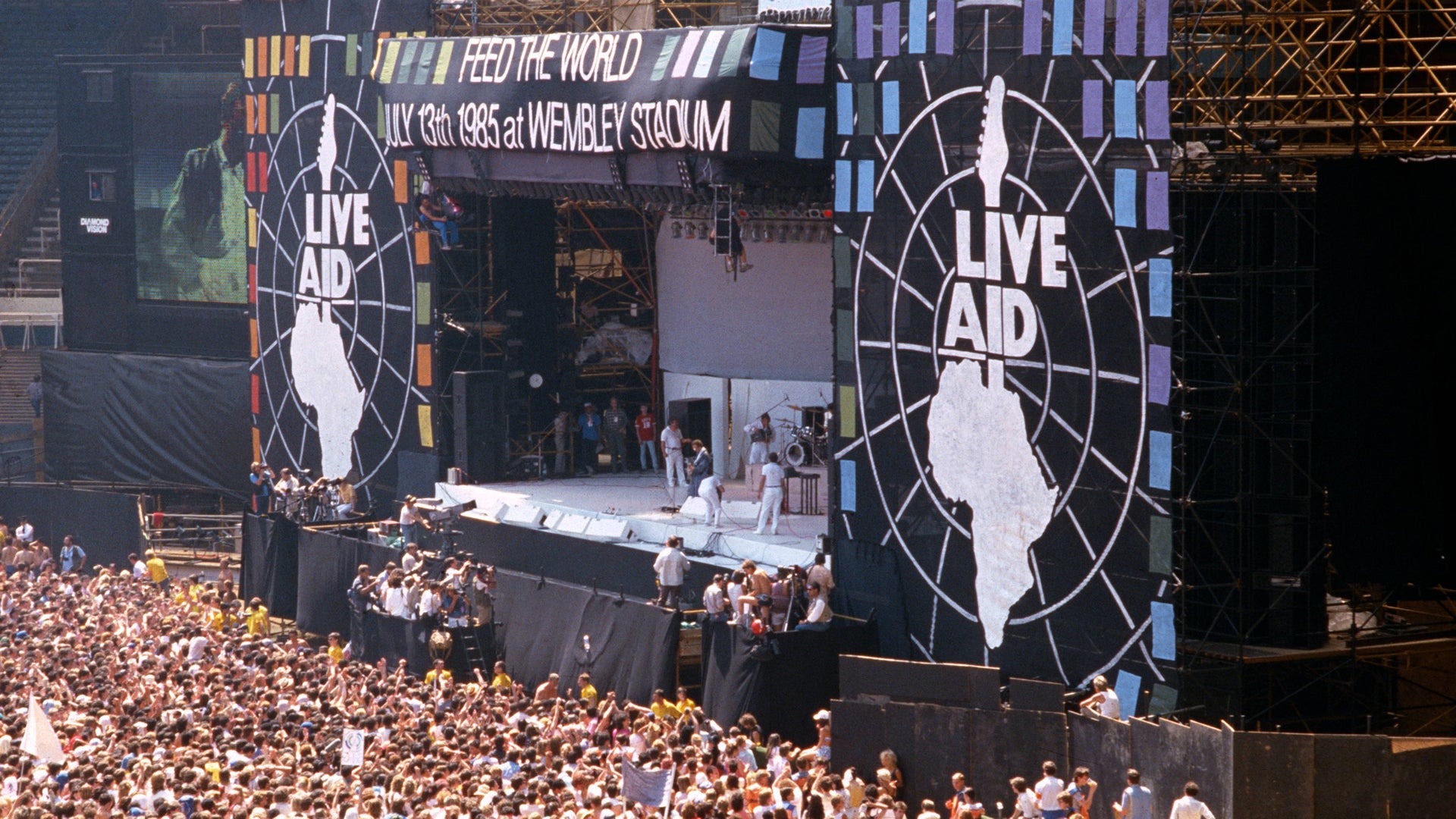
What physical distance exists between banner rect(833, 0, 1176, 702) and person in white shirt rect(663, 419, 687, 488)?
621 cm

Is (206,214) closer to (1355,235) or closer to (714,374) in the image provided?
(714,374)

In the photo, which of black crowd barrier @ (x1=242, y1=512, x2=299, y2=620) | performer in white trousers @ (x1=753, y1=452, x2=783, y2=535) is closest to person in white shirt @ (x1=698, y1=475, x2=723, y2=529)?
performer in white trousers @ (x1=753, y1=452, x2=783, y2=535)

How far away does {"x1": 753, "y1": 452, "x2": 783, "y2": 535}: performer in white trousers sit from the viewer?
29172 mm

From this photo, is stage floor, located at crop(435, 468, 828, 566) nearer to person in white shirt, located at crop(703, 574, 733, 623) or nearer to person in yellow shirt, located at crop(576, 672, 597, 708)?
person in white shirt, located at crop(703, 574, 733, 623)

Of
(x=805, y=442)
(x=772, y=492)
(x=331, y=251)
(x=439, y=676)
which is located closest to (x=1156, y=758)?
Answer: (x=772, y=492)

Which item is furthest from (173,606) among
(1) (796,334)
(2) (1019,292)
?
(2) (1019,292)

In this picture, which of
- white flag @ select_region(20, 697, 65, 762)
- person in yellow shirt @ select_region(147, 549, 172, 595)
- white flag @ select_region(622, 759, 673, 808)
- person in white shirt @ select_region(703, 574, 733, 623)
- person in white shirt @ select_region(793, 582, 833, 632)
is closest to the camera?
white flag @ select_region(622, 759, 673, 808)

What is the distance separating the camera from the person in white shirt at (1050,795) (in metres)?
19.3

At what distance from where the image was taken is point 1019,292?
24.3 meters

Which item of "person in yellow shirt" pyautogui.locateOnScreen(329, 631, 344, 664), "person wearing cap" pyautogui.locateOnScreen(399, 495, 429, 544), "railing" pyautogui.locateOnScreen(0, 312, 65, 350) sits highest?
"railing" pyautogui.locateOnScreen(0, 312, 65, 350)

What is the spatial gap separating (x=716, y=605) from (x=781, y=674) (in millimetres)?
1508

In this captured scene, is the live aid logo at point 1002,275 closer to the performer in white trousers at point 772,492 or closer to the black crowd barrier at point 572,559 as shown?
the performer in white trousers at point 772,492

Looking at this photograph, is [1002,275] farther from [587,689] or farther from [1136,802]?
[1136,802]

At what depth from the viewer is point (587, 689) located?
26.3 metres
